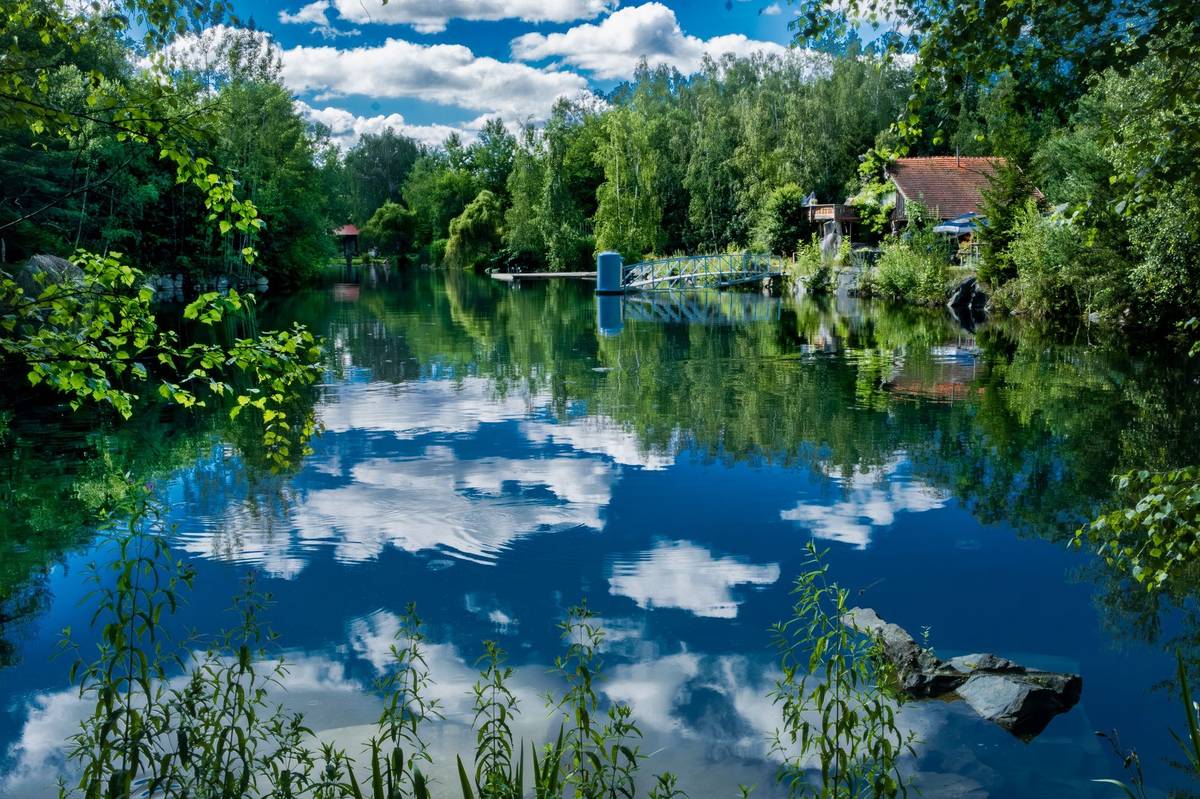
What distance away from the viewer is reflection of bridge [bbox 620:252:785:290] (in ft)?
125

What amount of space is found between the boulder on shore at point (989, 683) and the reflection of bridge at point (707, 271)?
32727 mm

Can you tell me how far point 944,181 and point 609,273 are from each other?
1574 cm

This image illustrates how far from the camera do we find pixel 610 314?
2742 centimetres

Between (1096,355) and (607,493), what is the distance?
12570mm

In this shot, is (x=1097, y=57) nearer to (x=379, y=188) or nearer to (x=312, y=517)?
(x=312, y=517)

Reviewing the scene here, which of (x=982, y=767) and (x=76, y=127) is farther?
(x=982, y=767)

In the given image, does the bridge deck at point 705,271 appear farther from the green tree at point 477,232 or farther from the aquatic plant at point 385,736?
the aquatic plant at point 385,736

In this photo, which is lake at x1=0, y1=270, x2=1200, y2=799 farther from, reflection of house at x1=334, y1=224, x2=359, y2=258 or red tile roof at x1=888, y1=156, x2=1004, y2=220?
reflection of house at x1=334, y1=224, x2=359, y2=258

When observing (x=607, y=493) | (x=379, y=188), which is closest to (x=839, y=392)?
(x=607, y=493)

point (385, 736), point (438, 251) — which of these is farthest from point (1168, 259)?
point (438, 251)

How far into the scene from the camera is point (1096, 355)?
1723 centimetres

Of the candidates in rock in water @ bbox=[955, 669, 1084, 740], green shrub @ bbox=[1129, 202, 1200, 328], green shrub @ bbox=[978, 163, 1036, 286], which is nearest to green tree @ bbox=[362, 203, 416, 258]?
green shrub @ bbox=[978, 163, 1036, 286]

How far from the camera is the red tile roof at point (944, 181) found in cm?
3872

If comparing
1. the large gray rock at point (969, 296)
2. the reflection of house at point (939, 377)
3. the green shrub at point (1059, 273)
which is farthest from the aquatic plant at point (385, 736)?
the large gray rock at point (969, 296)
